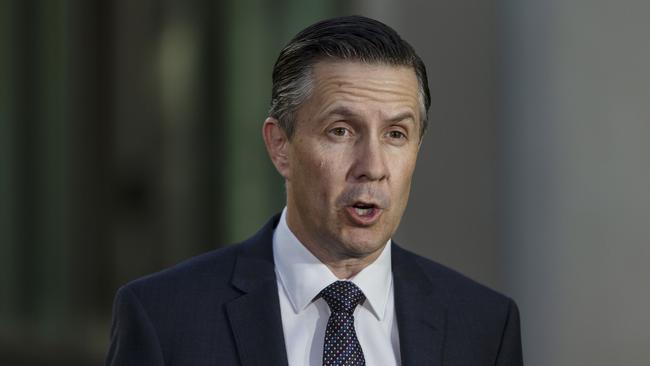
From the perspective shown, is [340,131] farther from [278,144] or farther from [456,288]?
[456,288]

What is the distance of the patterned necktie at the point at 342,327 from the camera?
299 cm

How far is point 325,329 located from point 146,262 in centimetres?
347

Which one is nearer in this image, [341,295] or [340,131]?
[340,131]

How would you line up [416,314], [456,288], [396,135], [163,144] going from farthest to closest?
[163,144] → [456,288] → [416,314] → [396,135]

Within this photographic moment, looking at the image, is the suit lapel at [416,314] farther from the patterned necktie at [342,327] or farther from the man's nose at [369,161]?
the man's nose at [369,161]

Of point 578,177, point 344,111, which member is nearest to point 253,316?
point 344,111

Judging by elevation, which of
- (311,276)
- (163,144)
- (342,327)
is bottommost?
(163,144)

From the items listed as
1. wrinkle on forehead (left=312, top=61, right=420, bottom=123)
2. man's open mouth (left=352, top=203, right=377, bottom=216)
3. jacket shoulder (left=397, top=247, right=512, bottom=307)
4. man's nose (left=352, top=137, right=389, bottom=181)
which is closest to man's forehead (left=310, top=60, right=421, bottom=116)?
wrinkle on forehead (left=312, top=61, right=420, bottom=123)

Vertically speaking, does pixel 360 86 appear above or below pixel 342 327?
above

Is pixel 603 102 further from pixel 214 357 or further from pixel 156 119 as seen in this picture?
pixel 156 119

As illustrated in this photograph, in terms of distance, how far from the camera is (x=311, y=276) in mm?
3088

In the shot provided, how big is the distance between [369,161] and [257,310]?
0.50 meters

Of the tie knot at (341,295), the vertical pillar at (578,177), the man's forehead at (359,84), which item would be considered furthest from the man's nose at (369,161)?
the vertical pillar at (578,177)

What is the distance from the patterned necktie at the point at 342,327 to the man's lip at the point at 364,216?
209mm
